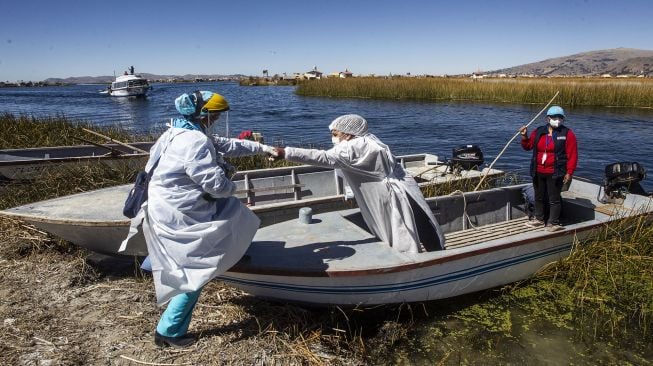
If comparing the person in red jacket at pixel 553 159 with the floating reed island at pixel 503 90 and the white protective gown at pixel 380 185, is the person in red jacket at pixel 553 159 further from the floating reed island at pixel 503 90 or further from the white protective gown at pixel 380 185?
the floating reed island at pixel 503 90

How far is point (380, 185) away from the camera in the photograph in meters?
4.56

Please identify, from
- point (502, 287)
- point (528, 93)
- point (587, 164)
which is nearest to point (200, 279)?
point (502, 287)

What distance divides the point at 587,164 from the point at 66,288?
1524cm

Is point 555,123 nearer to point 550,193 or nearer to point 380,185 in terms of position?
point 550,193

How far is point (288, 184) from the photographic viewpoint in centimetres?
821

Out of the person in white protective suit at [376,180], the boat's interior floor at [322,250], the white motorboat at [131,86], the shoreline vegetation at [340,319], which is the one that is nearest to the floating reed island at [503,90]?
the white motorboat at [131,86]

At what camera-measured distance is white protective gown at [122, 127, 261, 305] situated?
3.33 meters

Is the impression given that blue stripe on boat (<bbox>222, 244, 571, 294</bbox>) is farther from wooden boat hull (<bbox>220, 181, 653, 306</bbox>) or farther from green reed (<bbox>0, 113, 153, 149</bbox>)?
green reed (<bbox>0, 113, 153, 149</bbox>)

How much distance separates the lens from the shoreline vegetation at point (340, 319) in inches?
165

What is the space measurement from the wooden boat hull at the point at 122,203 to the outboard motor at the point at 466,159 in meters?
0.35

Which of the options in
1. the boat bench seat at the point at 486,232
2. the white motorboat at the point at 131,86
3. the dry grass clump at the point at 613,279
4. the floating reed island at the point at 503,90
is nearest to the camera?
the dry grass clump at the point at 613,279

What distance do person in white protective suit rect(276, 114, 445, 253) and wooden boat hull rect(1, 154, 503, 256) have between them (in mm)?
1998

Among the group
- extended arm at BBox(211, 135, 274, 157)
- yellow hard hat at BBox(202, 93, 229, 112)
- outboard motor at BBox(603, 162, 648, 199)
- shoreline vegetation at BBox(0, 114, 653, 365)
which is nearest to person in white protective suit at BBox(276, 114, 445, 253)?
extended arm at BBox(211, 135, 274, 157)

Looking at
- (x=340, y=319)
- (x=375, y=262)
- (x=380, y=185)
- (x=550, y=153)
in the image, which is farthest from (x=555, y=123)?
(x=340, y=319)
